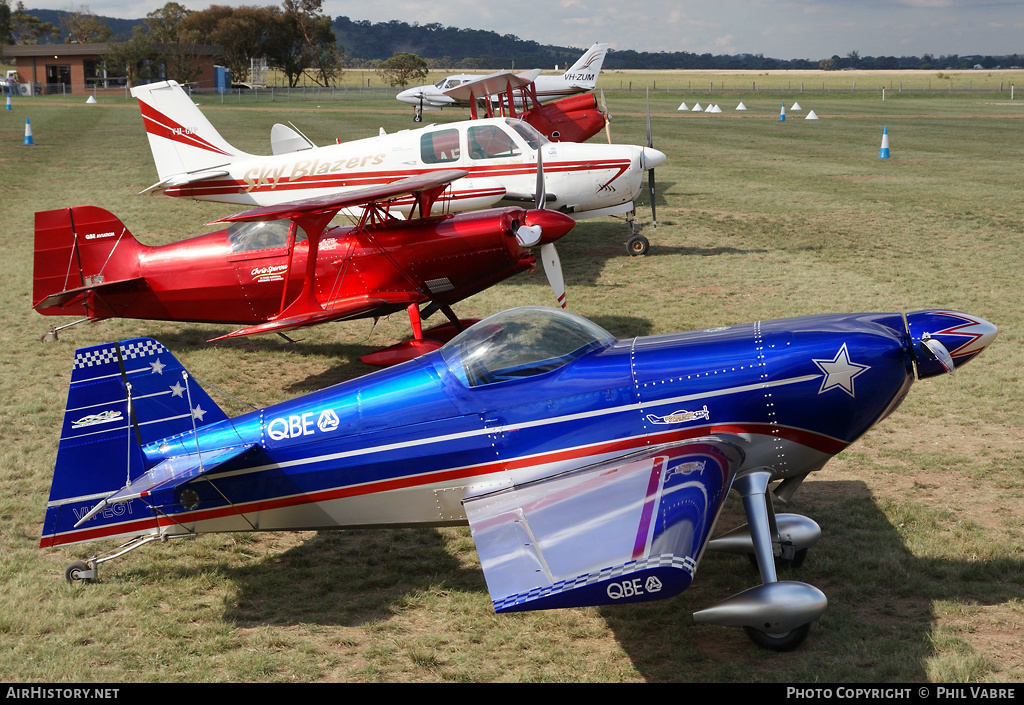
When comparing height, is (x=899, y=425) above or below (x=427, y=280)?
below

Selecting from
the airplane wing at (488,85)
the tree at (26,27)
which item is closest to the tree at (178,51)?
the tree at (26,27)

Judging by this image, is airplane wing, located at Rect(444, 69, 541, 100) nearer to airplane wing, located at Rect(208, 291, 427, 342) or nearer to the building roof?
airplane wing, located at Rect(208, 291, 427, 342)

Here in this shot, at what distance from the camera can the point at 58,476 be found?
525 cm

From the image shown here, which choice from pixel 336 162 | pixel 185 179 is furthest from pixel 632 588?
pixel 185 179

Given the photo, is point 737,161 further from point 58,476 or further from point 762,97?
point 762,97

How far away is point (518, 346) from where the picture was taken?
17.8ft

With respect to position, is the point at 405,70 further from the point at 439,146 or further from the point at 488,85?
the point at 439,146

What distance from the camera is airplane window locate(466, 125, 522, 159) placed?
1340cm

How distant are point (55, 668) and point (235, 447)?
153 cm

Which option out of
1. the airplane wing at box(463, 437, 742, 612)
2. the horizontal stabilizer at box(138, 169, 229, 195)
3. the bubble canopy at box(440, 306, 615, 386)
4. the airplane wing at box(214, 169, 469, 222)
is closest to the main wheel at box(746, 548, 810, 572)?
the airplane wing at box(463, 437, 742, 612)

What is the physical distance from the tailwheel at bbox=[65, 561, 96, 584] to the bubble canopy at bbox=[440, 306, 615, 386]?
270 cm

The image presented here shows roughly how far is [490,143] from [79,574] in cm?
949

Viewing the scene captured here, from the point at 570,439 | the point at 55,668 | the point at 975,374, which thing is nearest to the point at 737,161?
the point at 975,374

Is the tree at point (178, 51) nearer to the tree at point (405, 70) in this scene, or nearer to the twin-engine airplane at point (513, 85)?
the tree at point (405, 70)
